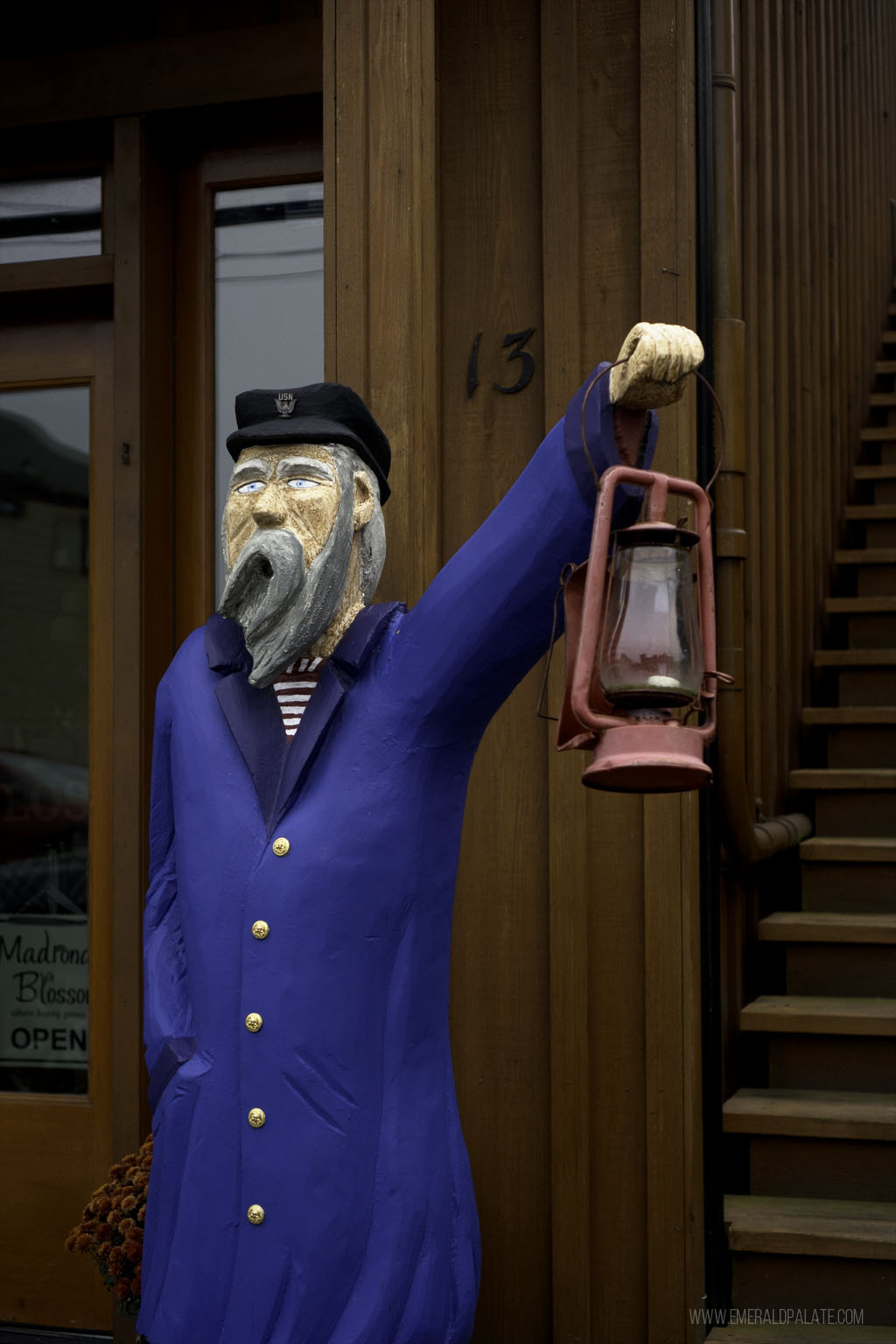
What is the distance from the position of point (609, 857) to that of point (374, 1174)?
99cm

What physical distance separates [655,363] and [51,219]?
264 cm

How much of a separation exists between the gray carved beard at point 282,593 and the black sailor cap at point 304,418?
0.40 feet

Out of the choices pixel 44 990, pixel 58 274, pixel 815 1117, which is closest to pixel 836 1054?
pixel 815 1117

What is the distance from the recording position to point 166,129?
372 centimetres

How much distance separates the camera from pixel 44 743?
380 cm

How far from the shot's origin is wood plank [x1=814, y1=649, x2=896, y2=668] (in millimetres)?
4508

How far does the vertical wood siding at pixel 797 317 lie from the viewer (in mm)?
3795

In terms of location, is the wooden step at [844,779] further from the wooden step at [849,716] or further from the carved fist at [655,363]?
the carved fist at [655,363]

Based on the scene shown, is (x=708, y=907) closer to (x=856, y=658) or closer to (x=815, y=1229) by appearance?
(x=815, y=1229)

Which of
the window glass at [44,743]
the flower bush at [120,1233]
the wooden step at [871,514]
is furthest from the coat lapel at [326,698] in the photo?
the wooden step at [871,514]

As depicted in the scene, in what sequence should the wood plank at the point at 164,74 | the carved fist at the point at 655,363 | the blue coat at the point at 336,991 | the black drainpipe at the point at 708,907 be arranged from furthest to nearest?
the wood plank at the point at 164,74 < the black drainpipe at the point at 708,907 < the blue coat at the point at 336,991 < the carved fist at the point at 655,363

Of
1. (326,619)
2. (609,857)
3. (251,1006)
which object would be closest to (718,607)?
(609,857)

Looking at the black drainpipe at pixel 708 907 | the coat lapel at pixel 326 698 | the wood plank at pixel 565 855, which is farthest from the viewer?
the black drainpipe at pixel 708 907

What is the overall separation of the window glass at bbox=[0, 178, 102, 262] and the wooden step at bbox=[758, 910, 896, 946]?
2484 millimetres
